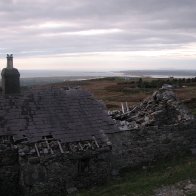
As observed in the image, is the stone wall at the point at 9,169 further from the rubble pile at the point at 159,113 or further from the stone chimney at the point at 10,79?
the rubble pile at the point at 159,113

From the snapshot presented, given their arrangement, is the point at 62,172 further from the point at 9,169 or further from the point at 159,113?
the point at 159,113

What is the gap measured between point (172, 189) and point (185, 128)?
719 centimetres

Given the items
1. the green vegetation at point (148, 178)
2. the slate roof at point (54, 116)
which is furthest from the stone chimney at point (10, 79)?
the green vegetation at point (148, 178)

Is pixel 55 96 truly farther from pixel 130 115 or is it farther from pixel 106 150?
pixel 130 115

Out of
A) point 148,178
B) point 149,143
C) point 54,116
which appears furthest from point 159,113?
point 54,116

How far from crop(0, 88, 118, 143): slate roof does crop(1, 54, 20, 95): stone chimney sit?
386 mm

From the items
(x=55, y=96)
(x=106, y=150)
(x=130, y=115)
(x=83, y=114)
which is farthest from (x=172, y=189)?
(x=130, y=115)

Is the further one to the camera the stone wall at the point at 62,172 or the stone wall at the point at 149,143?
the stone wall at the point at 149,143

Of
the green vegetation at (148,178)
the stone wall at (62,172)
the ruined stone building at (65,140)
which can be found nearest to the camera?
the green vegetation at (148,178)

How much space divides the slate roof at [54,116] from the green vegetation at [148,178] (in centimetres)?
257

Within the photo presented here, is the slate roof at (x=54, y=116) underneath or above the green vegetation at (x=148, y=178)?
above

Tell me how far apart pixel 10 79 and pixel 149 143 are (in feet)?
27.3

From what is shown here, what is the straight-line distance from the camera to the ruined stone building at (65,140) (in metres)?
19.5

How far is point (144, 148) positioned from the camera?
23.3m
